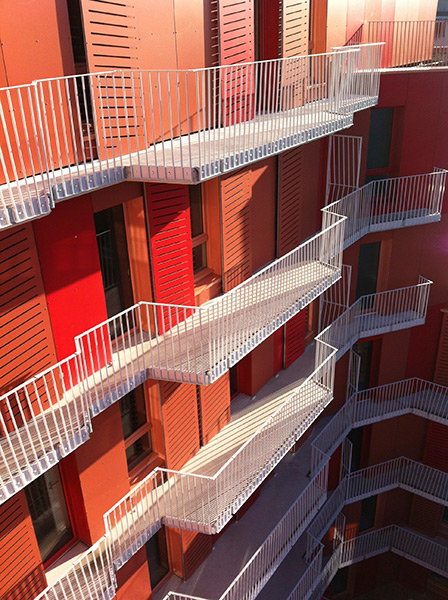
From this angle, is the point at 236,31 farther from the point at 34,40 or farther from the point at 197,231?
the point at 34,40

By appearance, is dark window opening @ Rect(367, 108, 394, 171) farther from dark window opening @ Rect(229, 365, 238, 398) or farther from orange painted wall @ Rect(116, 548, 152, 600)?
orange painted wall @ Rect(116, 548, 152, 600)

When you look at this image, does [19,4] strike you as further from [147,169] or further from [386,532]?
[386,532]

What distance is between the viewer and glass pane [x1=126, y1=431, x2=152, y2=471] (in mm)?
8570

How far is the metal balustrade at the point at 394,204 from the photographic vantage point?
1170 cm

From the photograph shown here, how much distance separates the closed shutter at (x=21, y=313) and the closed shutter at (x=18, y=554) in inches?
46.5

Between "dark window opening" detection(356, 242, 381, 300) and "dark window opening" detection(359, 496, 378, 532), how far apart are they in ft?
20.8

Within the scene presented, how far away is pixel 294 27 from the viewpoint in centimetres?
940

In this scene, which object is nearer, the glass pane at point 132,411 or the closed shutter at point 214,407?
the glass pane at point 132,411

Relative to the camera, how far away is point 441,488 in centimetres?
1488

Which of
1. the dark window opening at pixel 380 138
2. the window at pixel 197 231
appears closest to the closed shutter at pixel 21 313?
the window at pixel 197 231

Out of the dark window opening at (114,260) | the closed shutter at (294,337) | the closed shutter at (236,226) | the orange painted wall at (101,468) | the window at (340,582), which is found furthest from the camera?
the window at (340,582)

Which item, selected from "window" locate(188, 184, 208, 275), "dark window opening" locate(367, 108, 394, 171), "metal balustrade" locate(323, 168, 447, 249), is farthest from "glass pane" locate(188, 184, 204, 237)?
"dark window opening" locate(367, 108, 394, 171)

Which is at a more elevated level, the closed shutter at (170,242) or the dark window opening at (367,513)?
the closed shutter at (170,242)

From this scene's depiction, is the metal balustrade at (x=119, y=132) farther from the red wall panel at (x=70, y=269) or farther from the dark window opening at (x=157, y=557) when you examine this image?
the dark window opening at (x=157, y=557)
